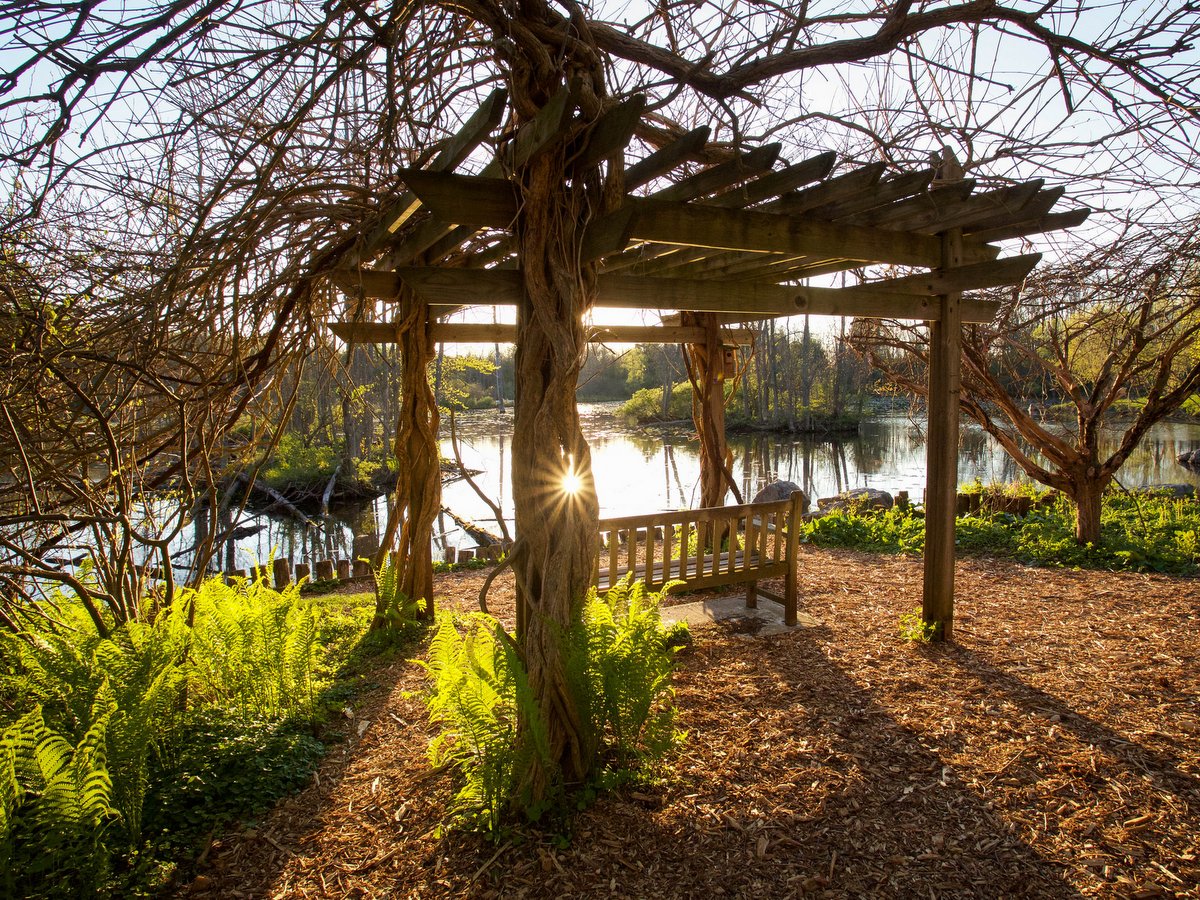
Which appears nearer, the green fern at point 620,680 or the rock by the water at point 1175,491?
the green fern at point 620,680

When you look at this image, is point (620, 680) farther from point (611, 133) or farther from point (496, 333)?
point (496, 333)

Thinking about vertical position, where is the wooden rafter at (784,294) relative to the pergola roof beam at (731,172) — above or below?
below

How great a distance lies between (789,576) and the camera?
204 inches

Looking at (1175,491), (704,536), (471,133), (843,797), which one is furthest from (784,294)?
(1175,491)

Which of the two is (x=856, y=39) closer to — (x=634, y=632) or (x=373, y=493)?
(x=634, y=632)

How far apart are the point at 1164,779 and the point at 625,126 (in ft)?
11.3

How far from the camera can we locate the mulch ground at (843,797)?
8.04 ft

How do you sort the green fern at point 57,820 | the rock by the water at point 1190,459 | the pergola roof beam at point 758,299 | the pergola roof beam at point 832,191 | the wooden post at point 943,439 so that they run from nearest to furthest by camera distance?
the green fern at point 57,820 < the pergola roof beam at point 832,191 < the pergola roof beam at point 758,299 < the wooden post at point 943,439 < the rock by the water at point 1190,459

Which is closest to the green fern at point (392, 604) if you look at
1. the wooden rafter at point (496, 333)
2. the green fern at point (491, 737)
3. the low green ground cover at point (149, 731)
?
the low green ground cover at point (149, 731)

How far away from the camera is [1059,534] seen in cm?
753

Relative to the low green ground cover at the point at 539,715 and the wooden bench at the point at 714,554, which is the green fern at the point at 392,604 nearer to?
the wooden bench at the point at 714,554

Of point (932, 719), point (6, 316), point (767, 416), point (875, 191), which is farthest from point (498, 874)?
point (767, 416)

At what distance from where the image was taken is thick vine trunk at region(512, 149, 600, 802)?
8.77 ft

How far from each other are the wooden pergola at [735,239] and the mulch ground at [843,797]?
102 cm
